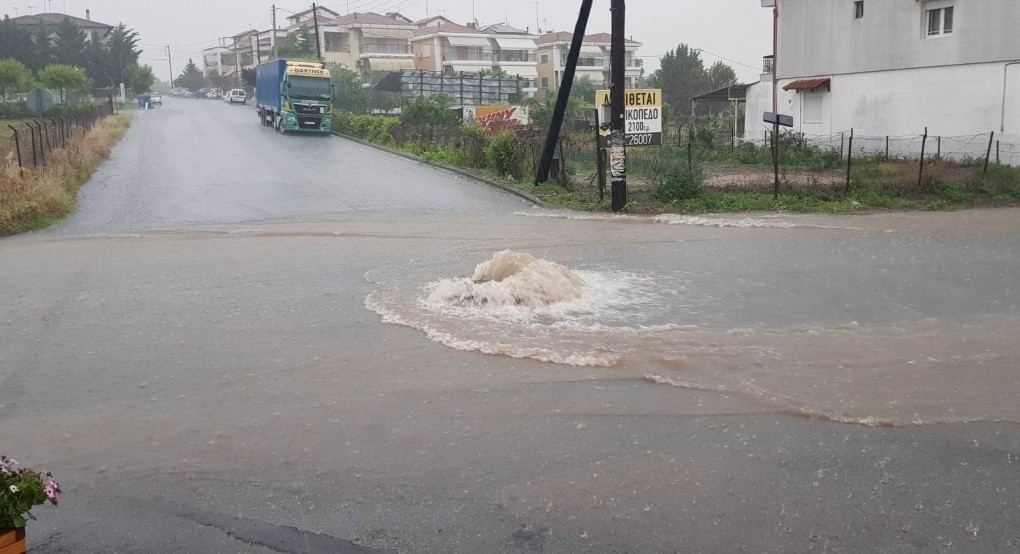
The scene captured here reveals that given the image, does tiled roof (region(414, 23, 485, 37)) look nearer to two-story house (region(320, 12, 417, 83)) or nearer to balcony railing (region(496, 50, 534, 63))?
two-story house (region(320, 12, 417, 83))

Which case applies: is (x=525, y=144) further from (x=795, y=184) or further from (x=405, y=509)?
(x=405, y=509)

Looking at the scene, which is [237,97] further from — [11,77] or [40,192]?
[40,192]

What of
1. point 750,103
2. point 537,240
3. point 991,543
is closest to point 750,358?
point 991,543

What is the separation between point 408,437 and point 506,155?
19.3 metres

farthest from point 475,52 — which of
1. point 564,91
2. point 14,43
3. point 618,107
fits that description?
point 618,107

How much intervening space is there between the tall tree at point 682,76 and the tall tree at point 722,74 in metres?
2.51

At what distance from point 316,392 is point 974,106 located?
1094 inches

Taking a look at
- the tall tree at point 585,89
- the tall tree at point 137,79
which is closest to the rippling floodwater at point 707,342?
the tall tree at point 585,89

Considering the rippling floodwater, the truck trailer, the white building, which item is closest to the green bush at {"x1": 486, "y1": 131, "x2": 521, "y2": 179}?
the rippling floodwater

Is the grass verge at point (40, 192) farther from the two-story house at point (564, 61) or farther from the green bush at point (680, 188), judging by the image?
the two-story house at point (564, 61)

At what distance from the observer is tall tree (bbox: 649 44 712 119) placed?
7038 cm

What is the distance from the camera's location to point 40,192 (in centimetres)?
1891

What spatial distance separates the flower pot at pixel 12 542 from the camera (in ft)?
13.8

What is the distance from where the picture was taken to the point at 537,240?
1602 centimetres
